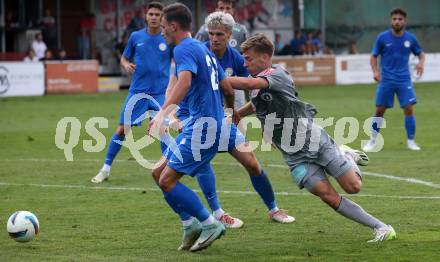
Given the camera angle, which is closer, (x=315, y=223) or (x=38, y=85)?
(x=315, y=223)

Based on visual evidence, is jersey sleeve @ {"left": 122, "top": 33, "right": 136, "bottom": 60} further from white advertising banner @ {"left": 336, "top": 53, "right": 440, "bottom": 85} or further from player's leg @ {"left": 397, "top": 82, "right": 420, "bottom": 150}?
white advertising banner @ {"left": 336, "top": 53, "right": 440, "bottom": 85}

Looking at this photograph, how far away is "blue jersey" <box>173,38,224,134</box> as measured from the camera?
8.74 meters

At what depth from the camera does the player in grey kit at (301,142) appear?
9.01 meters

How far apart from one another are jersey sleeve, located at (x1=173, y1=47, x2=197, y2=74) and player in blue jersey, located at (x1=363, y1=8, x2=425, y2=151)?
30.1 feet

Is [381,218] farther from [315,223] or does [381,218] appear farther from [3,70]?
[3,70]

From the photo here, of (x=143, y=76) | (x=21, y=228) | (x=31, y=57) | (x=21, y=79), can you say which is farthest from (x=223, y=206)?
(x=31, y=57)

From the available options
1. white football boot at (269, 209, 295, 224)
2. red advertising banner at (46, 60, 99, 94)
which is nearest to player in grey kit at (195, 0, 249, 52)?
white football boot at (269, 209, 295, 224)

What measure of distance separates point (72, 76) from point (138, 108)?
2121 cm

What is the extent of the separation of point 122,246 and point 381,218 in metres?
2.85

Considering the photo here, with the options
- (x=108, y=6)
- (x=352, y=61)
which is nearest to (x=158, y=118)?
(x=352, y=61)

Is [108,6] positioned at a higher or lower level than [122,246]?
higher

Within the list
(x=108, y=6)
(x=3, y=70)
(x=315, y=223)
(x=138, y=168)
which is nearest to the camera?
(x=315, y=223)

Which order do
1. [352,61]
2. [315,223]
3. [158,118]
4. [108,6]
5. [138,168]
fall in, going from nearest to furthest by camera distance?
[158,118]
[315,223]
[138,168]
[352,61]
[108,6]

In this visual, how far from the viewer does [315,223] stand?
1023 cm
